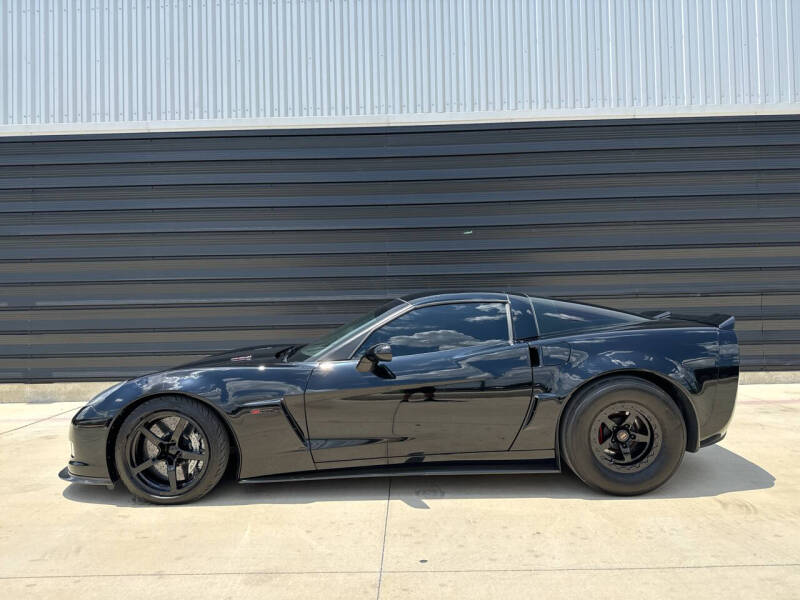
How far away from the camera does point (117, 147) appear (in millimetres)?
7234

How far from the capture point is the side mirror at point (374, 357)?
3256 mm

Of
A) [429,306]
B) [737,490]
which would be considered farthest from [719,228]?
[429,306]

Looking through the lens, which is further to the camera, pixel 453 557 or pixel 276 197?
pixel 276 197

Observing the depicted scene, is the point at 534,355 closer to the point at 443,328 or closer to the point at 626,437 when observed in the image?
the point at 443,328

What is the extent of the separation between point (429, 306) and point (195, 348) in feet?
14.8

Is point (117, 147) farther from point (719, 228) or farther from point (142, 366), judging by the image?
point (719, 228)

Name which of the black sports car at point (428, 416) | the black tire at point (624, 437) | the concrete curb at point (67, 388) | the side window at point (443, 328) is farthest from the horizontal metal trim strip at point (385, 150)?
the black tire at point (624, 437)

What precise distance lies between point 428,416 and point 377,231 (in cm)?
418

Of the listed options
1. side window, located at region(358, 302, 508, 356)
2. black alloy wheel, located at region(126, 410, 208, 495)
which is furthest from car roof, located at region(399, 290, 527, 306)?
black alloy wheel, located at region(126, 410, 208, 495)

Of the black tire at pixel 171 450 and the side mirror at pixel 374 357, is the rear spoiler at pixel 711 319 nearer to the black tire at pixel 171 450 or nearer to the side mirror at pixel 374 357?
the side mirror at pixel 374 357

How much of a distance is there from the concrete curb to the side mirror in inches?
201

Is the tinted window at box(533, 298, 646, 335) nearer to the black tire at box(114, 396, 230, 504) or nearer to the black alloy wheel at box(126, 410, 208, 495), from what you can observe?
the black tire at box(114, 396, 230, 504)

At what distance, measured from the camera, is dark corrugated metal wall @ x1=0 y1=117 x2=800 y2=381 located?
7.07m

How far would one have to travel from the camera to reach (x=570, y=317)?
3627 mm
